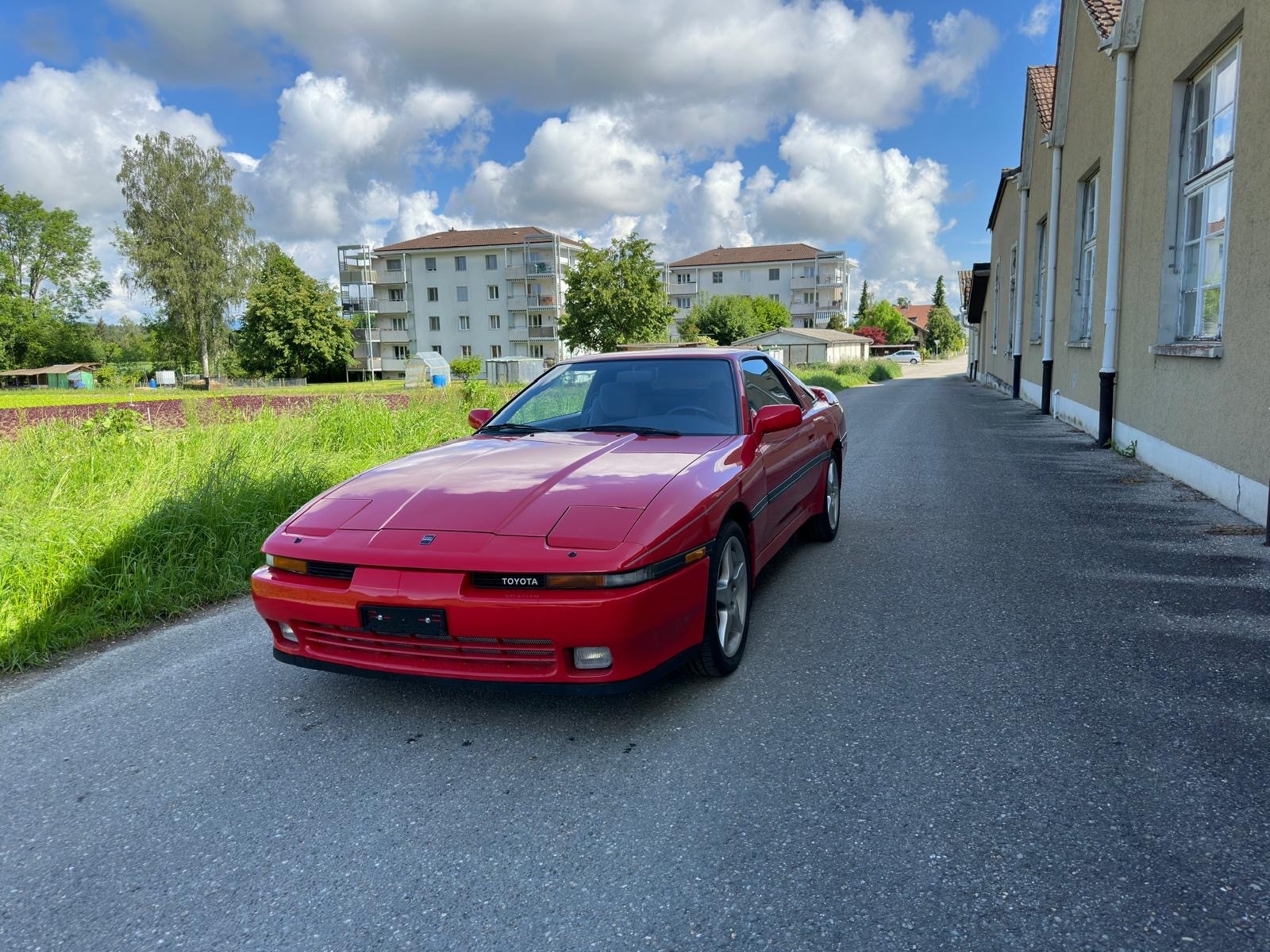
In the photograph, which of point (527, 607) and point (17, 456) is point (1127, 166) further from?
point (17, 456)

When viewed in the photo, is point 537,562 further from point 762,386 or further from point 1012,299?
point 1012,299

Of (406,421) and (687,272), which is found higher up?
(687,272)

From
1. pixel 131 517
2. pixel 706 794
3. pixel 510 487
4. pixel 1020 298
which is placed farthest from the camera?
pixel 1020 298

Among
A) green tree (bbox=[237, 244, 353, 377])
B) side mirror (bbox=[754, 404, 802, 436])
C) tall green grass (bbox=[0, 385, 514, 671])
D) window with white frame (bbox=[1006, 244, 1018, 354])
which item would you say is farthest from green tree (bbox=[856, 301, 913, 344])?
side mirror (bbox=[754, 404, 802, 436])

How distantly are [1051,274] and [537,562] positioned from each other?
15.7 meters

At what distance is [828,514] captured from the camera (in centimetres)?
599

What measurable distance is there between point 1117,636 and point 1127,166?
8.89m

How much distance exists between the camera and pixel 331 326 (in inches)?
2682

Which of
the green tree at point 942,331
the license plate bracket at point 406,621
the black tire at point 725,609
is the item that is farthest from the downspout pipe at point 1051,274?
the green tree at point 942,331

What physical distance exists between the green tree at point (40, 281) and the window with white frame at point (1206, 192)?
7755cm

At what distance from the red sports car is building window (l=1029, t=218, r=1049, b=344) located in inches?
689

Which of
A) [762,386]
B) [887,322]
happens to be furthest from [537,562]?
[887,322]

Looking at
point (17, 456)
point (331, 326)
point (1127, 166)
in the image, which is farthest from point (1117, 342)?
point (331, 326)

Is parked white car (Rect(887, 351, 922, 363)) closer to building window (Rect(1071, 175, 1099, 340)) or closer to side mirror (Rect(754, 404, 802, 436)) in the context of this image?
building window (Rect(1071, 175, 1099, 340))
